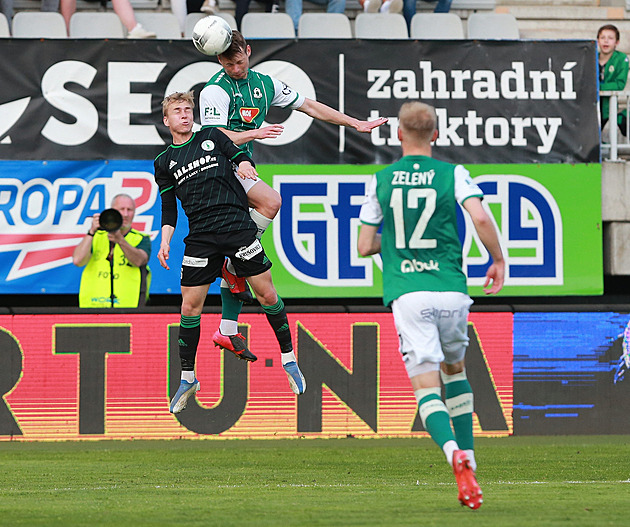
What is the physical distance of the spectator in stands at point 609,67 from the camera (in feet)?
43.0

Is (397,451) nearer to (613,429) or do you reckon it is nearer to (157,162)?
(613,429)

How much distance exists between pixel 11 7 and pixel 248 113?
705cm

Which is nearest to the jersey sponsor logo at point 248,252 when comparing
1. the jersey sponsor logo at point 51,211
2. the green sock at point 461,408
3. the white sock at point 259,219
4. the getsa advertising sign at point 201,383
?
the white sock at point 259,219

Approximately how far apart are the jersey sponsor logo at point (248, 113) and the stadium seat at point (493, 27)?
21.9 feet

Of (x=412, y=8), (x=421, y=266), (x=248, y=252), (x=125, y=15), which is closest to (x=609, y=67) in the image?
(x=412, y=8)

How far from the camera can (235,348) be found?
8.28 meters

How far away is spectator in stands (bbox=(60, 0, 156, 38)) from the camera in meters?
12.8

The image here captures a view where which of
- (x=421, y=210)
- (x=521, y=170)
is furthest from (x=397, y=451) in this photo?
(x=421, y=210)

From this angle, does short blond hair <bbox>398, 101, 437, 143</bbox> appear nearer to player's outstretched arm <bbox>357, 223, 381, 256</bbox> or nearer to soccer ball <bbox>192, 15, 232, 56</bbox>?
player's outstretched arm <bbox>357, 223, 381, 256</bbox>

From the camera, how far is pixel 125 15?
13.4 m

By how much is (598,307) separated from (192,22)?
19.5 ft

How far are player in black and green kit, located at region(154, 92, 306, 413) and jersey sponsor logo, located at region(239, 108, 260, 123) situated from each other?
327 millimetres

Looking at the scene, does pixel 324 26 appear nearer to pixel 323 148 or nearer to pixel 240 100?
pixel 323 148

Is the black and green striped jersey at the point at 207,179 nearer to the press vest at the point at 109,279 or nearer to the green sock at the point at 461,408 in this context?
the green sock at the point at 461,408
